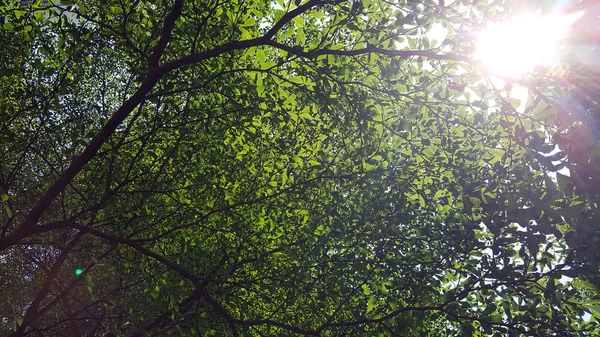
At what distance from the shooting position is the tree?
607 centimetres

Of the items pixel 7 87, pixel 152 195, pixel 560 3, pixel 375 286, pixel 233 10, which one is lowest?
pixel 375 286

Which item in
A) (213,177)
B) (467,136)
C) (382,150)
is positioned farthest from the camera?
(213,177)

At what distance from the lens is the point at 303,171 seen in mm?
9469

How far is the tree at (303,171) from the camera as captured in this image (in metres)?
6.07

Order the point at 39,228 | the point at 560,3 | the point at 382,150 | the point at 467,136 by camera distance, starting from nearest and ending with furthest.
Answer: the point at 560,3
the point at 39,228
the point at 467,136
the point at 382,150

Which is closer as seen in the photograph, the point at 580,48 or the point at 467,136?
the point at 580,48

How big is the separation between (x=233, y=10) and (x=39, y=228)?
14.3 feet

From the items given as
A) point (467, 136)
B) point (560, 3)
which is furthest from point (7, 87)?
point (560, 3)

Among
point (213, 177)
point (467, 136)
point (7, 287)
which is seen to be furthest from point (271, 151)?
point (7, 287)

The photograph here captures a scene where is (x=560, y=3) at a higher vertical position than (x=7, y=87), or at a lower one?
lower

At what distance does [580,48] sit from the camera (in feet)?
13.9

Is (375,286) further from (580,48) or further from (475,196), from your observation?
(580,48)

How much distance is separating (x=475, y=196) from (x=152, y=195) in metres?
6.48

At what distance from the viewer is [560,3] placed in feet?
13.5
